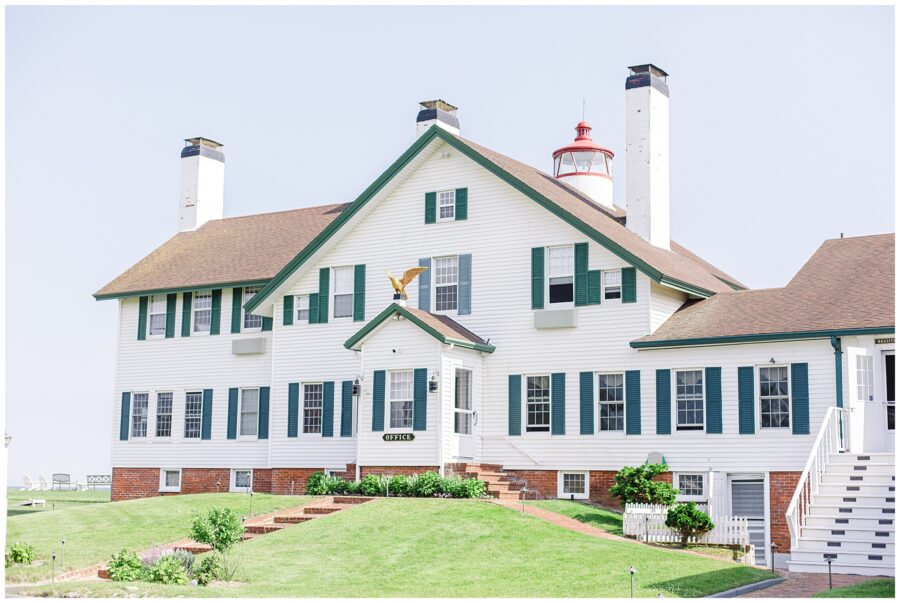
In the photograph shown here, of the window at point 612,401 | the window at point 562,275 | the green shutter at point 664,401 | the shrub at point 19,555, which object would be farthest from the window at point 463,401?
the shrub at point 19,555

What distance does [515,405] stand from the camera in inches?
1129

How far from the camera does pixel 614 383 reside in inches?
1090

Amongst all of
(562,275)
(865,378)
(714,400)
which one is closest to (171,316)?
(562,275)

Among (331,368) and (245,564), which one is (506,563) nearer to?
(245,564)

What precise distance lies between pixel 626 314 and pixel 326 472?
8804 mm

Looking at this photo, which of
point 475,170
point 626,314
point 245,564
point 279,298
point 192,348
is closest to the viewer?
point 245,564

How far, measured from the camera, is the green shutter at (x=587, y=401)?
1089 inches

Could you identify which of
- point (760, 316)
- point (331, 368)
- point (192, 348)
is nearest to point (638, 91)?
point (760, 316)

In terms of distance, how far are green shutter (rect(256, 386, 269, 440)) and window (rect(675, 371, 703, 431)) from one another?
11690 mm

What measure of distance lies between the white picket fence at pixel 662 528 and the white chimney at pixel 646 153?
8.72 metres

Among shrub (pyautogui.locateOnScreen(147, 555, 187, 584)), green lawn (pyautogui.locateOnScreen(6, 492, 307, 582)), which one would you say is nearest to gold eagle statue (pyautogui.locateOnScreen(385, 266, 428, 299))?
green lawn (pyautogui.locateOnScreen(6, 492, 307, 582))

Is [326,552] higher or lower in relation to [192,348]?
lower

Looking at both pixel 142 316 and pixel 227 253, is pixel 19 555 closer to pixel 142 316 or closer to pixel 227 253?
pixel 142 316

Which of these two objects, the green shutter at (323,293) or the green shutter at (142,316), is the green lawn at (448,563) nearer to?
the green shutter at (323,293)
